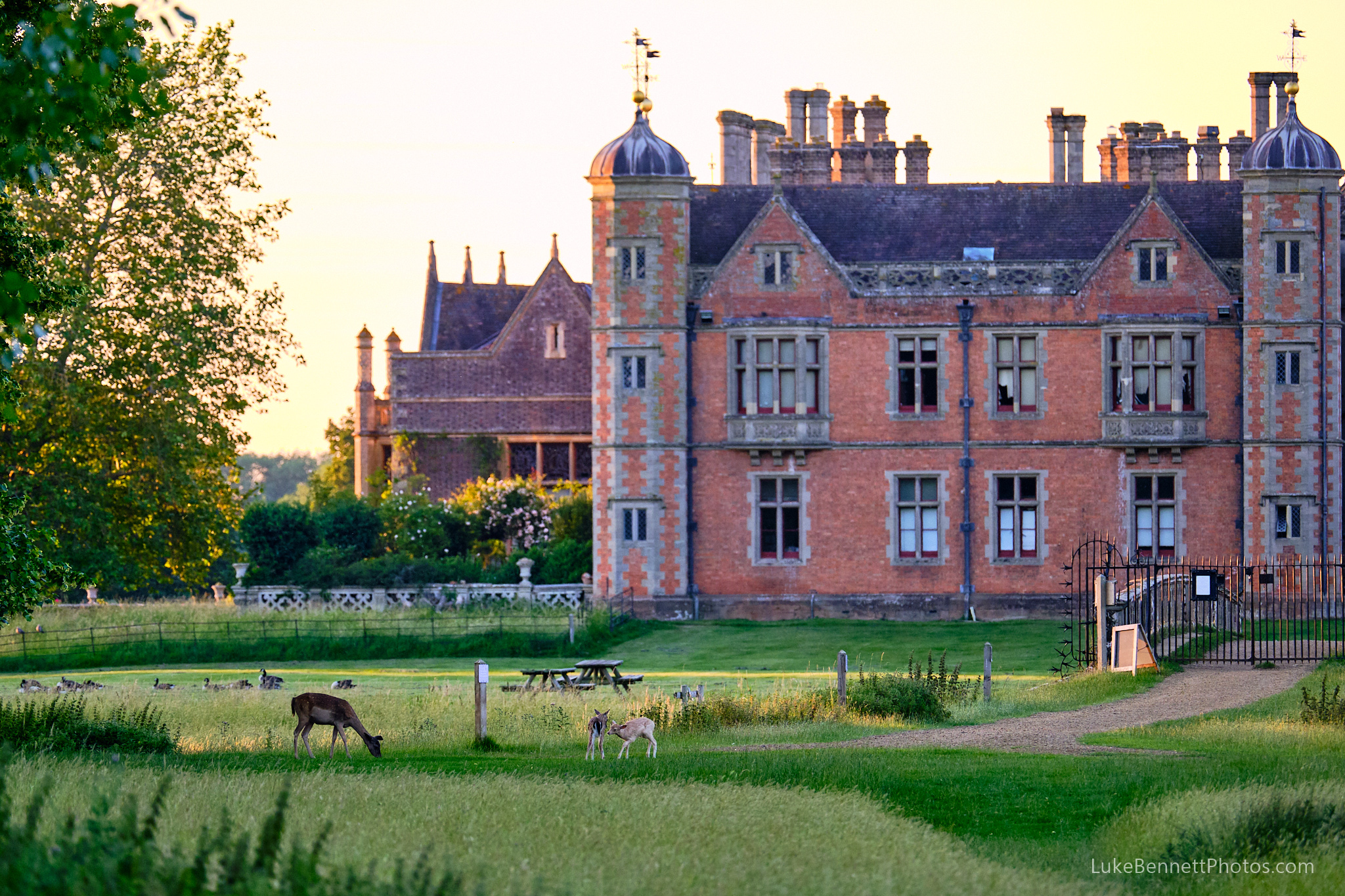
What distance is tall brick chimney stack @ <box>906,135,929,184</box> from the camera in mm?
49781

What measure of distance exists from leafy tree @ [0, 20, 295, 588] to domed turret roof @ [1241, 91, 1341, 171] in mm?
23727

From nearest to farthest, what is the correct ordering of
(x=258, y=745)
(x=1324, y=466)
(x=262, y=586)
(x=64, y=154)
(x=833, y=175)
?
(x=258, y=745)
(x=64, y=154)
(x=1324, y=466)
(x=262, y=586)
(x=833, y=175)

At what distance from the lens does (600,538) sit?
41.3 m

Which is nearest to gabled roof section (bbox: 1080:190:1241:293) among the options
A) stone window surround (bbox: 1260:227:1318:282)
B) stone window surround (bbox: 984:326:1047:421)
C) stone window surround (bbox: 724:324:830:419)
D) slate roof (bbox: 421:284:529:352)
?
stone window surround (bbox: 1260:227:1318:282)

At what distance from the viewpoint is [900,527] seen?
41.6m

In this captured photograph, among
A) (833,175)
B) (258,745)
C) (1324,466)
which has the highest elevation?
(833,175)

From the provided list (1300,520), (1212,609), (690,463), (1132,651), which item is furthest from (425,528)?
(1132,651)

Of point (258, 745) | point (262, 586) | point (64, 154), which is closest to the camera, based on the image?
point (258, 745)

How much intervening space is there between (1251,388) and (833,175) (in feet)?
51.1

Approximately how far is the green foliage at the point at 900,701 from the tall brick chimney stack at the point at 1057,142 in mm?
27837

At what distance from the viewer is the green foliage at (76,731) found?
19.1 meters

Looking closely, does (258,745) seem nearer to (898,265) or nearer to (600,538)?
(600,538)

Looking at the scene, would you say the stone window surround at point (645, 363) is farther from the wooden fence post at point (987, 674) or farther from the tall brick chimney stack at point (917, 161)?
the wooden fence post at point (987, 674)

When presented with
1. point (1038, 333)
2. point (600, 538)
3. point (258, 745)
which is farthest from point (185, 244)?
point (1038, 333)
